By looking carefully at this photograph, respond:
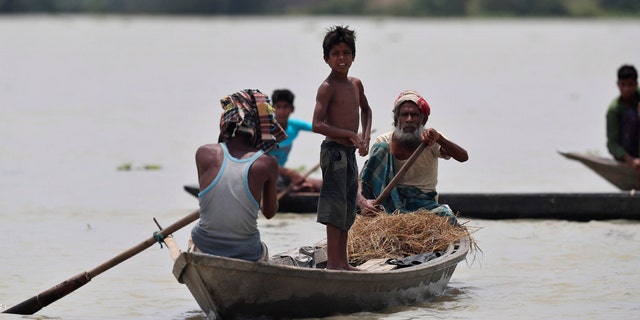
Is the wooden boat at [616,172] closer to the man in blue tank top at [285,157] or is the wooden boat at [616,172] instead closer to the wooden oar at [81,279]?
→ the man in blue tank top at [285,157]

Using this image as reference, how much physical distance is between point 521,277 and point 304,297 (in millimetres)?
2485

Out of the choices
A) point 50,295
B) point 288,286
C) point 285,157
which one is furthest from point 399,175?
point 285,157

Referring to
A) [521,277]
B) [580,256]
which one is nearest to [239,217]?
[521,277]

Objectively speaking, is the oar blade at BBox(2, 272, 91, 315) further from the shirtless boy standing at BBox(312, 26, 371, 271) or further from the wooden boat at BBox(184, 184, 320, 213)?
the wooden boat at BBox(184, 184, 320, 213)

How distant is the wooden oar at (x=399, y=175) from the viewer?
793 centimetres

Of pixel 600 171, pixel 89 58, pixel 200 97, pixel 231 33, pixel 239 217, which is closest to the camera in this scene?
pixel 239 217

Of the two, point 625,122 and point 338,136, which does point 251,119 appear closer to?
point 338,136

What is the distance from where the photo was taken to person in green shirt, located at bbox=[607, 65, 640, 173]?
11.6 meters

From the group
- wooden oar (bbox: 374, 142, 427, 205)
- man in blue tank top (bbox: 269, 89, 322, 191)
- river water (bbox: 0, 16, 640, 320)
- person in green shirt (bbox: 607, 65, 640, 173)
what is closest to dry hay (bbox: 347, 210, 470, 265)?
wooden oar (bbox: 374, 142, 427, 205)

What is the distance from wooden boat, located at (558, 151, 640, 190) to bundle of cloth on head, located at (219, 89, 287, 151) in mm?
5787

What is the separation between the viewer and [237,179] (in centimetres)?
655

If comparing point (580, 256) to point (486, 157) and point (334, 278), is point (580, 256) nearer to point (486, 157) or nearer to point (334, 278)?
point (334, 278)

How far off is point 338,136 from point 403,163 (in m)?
1.16

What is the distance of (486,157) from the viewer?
16453 mm
